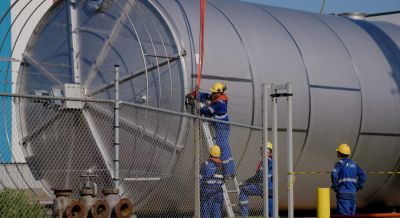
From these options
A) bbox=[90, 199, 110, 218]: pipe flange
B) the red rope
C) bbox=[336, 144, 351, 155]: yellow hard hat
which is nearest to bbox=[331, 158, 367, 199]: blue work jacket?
bbox=[336, 144, 351, 155]: yellow hard hat

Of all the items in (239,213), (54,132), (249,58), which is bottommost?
(239,213)

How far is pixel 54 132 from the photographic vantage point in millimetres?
14133

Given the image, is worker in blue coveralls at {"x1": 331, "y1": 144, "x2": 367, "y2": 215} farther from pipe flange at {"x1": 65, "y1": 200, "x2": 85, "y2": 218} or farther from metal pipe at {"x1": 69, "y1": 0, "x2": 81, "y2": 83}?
pipe flange at {"x1": 65, "y1": 200, "x2": 85, "y2": 218}

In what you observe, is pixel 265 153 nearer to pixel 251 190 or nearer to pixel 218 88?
pixel 251 190

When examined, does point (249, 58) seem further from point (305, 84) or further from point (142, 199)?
point (142, 199)

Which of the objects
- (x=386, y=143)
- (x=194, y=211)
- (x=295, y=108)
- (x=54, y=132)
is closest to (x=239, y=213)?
(x=194, y=211)

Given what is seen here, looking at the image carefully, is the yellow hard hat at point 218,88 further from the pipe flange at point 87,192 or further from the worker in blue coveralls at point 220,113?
the pipe flange at point 87,192

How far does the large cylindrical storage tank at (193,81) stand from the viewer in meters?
13.4

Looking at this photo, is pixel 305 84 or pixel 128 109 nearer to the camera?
pixel 128 109

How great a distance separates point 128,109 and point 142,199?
1477 mm

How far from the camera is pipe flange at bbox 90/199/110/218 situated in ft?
36.0

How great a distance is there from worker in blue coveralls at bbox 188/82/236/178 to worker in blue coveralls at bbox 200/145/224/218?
173 mm

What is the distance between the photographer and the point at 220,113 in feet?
44.4

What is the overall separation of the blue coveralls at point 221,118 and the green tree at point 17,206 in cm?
324
